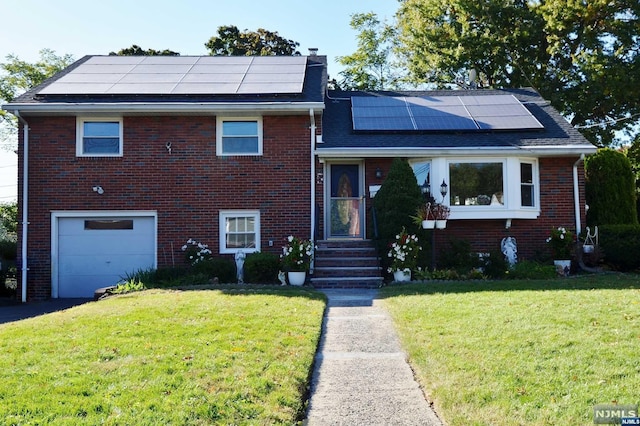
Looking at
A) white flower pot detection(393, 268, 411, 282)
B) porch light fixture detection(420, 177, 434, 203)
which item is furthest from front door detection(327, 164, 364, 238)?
white flower pot detection(393, 268, 411, 282)

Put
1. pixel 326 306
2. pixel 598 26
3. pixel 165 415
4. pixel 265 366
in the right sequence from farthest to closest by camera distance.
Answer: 1. pixel 598 26
2. pixel 326 306
3. pixel 265 366
4. pixel 165 415

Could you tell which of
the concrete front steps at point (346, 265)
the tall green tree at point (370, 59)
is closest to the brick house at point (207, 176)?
the concrete front steps at point (346, 265)

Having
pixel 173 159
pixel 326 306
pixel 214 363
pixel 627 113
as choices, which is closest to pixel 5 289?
pixel 173 159

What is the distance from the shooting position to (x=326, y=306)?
8891mm

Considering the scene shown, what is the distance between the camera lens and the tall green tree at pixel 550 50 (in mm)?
21188

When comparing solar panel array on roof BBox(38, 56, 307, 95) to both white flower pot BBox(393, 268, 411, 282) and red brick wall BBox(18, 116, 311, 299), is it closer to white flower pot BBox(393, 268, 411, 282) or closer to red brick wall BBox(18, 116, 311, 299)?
red brick wall BBox(18, 116, 311, 299)

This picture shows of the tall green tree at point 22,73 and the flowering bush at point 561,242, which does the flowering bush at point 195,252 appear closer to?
the flowering bush at point 561,242

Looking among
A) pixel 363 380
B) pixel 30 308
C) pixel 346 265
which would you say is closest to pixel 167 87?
pixel 30 308

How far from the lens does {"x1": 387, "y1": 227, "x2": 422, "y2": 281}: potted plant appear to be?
37.3 ft

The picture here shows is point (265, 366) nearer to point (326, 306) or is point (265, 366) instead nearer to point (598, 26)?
point (326, 306)

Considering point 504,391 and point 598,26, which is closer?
point 504,391

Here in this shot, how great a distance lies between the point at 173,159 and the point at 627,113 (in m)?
19.9

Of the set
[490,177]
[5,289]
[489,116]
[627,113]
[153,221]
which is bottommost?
[5,289]

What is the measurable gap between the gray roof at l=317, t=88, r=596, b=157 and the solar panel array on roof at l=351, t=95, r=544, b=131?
0.16 metres
